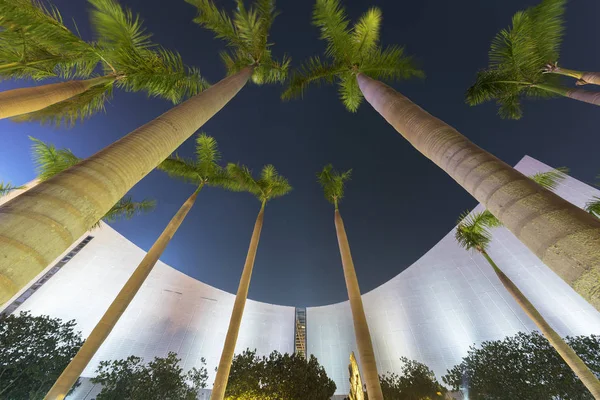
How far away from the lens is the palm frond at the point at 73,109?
7254mm

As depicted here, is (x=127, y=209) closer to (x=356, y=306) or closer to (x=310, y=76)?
(x=310, y=76)

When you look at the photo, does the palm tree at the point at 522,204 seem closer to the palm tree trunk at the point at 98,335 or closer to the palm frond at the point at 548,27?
the palm frond at the point at 548,27

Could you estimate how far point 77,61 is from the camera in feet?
22.4

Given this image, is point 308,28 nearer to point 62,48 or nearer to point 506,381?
point 62,48

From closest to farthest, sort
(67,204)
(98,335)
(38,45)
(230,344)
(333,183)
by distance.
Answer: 1. (67,204)
2. (38,45)
3. (98,335)
4. (230,344)
5. (333,183)

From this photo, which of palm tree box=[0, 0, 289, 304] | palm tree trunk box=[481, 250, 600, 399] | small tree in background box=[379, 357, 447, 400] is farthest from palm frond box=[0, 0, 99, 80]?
small tree in background box=[379, 357, 447, 400]

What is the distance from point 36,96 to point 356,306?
11.3m

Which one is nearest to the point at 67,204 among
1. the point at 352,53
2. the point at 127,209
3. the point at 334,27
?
the point at 334,27

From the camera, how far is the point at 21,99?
5.65m

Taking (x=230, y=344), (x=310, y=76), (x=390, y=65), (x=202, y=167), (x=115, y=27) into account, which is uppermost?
(x=202, y=167)

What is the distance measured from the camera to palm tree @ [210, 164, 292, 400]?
358 inches

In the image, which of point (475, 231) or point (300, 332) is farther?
point (300, 332)

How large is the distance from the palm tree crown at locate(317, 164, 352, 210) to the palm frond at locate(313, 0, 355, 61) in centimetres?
841

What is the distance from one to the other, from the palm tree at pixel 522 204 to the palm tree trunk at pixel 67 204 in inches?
149
